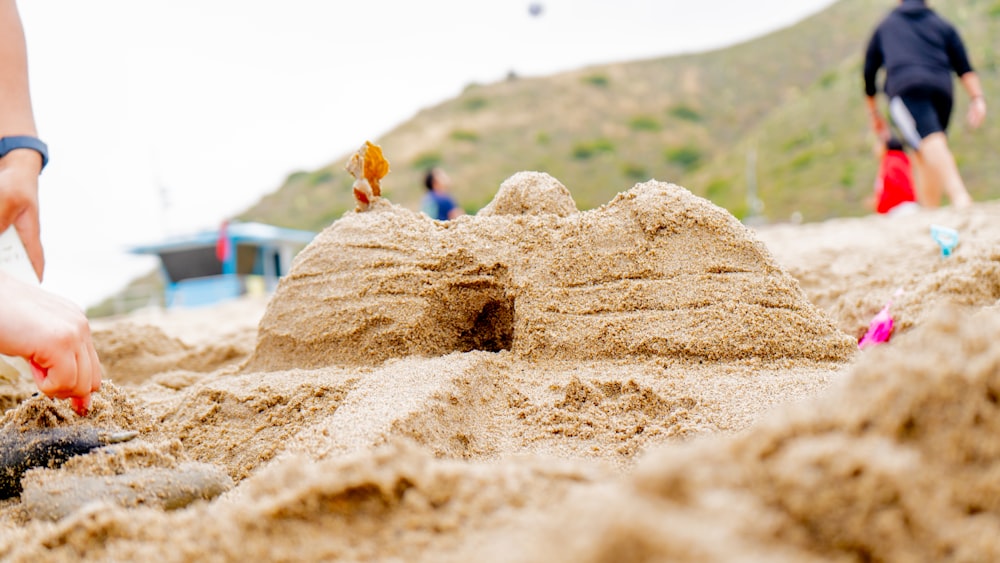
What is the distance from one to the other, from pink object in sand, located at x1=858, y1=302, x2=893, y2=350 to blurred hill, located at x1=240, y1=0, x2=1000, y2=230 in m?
19.2

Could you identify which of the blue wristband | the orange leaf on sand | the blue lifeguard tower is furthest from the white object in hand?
the blue lifeguard tower

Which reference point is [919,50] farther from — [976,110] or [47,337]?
[47,337]

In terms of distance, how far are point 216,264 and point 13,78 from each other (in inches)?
496

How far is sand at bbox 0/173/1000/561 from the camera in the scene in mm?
804

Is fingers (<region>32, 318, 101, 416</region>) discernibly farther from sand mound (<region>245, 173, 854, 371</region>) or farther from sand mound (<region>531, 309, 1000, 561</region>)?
sand mound (<region>531, 309, 1000, 561</region>)

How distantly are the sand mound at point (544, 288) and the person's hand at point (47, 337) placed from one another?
3.06 feet

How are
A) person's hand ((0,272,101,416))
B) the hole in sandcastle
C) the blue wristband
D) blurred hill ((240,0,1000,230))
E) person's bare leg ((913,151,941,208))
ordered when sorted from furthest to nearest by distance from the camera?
blurred hill ((240,0,1000,230)) < person's bare leg ((913,151,941,208)) < the hole in sandcastle < the blue wristband < person's hand ((0,272,101,416))

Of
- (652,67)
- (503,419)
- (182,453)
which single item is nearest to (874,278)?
(503,419)

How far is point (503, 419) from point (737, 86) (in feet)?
162

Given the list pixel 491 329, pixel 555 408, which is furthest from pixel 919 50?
pixel 555 408

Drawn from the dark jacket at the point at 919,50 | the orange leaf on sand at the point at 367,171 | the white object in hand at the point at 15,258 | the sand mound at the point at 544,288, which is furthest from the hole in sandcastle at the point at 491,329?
the dark jacket at the point at 919,50

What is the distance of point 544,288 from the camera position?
237 cm

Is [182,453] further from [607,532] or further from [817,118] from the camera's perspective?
[817,118]

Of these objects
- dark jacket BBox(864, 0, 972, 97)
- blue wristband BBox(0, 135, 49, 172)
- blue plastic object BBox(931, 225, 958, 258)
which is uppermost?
dark jacket BBox(864, 0, 972, 97)
